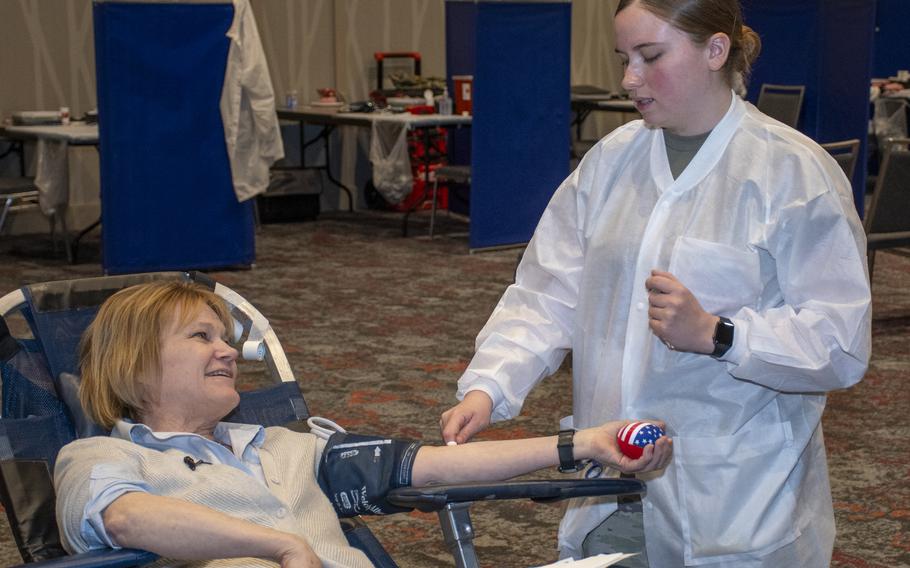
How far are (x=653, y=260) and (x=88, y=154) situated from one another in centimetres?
677

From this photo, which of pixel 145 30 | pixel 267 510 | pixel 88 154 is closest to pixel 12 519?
pixel 267 510

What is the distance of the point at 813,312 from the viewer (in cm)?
179

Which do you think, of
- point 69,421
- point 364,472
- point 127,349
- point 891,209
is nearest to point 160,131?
point 891,209

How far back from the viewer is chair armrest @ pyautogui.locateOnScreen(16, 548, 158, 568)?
172 cm

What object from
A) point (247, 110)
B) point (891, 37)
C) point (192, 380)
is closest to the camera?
point (192, 380)

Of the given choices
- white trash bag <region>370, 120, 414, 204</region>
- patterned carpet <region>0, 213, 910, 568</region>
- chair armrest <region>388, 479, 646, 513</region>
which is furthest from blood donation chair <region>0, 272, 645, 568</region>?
white trash bag <region>370, 120, 414, 204</region>

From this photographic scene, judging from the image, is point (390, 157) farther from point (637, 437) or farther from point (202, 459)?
point (637, 437)

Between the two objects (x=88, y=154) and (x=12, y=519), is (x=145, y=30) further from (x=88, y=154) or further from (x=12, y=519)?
(x=12, y=519)

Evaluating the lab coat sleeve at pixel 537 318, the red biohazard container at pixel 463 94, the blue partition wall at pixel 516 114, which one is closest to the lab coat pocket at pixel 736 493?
the lab coat sleeve at pixel 537 318

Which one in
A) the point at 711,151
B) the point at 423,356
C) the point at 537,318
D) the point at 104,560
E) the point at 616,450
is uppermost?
the point at 711,151

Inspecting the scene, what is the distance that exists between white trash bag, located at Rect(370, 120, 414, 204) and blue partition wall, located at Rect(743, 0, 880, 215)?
2.40 m

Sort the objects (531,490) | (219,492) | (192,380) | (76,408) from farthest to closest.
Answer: (76,408) < (192,380) < (219,492) < (531,490)

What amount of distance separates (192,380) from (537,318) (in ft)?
1.78

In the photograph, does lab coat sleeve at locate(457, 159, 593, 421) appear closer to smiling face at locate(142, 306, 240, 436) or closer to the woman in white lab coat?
the woman in white lab coat
